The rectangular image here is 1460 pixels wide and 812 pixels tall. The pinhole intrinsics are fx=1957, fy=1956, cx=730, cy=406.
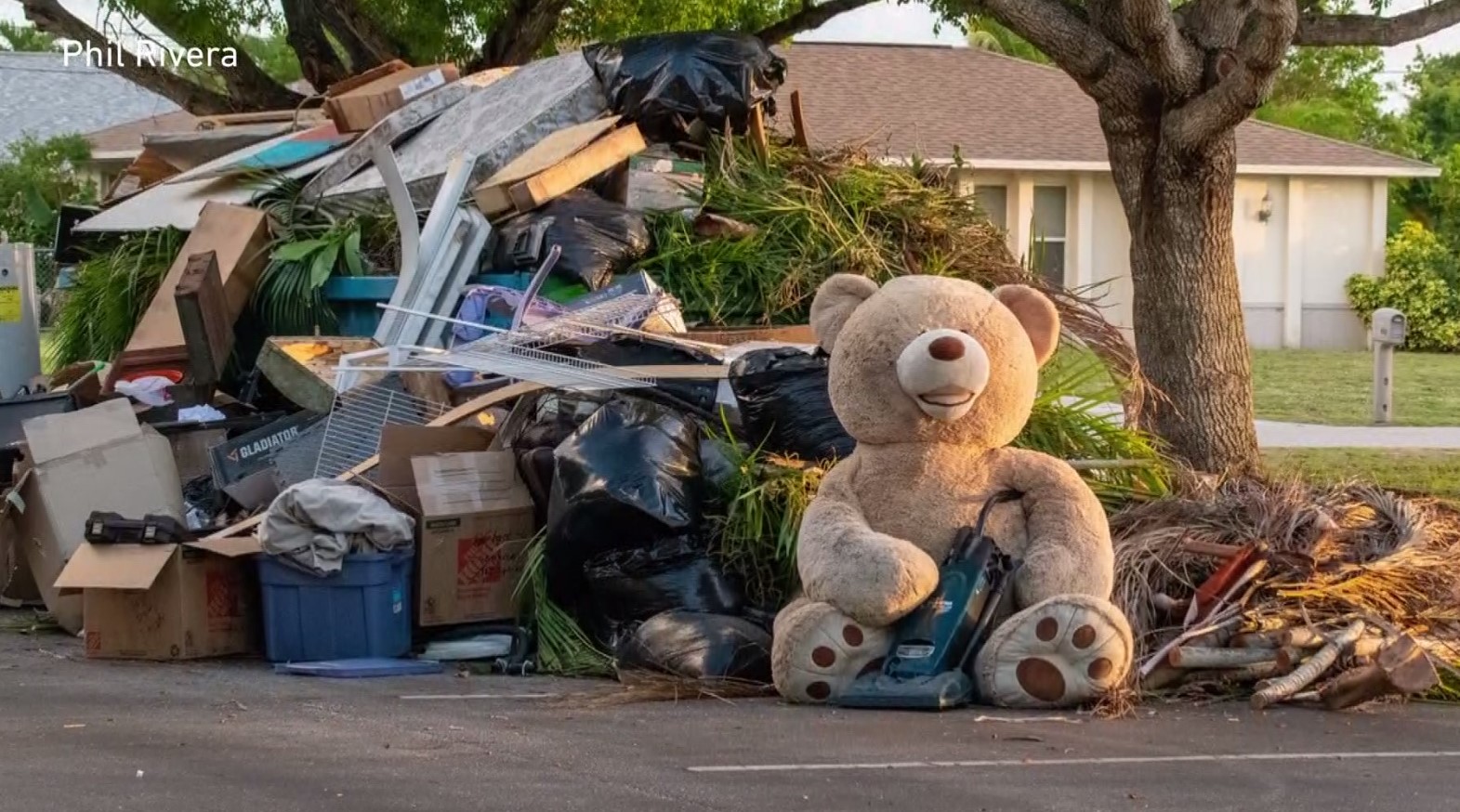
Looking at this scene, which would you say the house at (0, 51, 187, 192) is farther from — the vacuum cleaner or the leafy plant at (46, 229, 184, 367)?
the vacuum cleaner

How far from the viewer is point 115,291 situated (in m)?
11.2

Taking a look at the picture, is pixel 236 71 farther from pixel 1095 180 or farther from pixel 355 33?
pixel 1095 180

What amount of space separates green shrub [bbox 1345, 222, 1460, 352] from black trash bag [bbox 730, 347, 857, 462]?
22.0 m

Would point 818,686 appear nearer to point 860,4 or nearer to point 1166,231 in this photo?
point 1166,231

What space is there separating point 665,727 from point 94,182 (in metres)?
26.0

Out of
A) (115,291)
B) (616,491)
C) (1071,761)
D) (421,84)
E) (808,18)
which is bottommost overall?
(1071,761)

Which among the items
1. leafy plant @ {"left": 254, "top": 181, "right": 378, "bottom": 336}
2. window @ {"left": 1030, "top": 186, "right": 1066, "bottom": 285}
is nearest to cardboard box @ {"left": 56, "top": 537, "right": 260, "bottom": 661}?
leafy plant @ {"left": 254, "top": 181, "right": 378, "bottom": 336}

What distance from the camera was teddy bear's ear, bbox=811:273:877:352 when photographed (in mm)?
6969

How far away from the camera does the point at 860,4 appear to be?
17141 millimetres

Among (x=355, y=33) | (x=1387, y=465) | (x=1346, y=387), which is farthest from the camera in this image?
(x=1346, y=387)

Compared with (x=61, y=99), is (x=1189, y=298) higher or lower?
lower

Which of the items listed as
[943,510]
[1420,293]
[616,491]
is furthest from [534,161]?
[1420,293]

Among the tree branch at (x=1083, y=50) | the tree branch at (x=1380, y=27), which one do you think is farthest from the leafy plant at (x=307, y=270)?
the tree branch at (x=1380, y=27)

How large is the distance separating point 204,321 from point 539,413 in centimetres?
251
